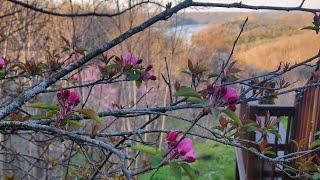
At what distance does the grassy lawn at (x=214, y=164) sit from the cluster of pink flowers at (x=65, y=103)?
6.31 m

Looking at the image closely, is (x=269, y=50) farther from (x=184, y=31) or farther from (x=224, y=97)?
(x=224, y=97)

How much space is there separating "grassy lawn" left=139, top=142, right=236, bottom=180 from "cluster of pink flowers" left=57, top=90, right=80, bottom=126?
631 cm

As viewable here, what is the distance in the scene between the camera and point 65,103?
1.04 metres

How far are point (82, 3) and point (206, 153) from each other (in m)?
4.67

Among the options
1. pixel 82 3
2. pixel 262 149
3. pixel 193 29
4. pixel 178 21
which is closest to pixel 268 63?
pixel 178 21

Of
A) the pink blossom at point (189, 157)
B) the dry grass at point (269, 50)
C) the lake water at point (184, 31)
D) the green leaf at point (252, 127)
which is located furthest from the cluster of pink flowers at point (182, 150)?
the lake water at point (184, 31)

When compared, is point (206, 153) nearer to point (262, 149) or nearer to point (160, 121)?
point (160, 121)

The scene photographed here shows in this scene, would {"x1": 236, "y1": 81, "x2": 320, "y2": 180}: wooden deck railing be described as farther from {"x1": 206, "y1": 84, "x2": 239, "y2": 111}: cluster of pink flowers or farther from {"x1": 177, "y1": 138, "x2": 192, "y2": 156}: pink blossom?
{"x1": 177, "y1": 138, "x2": 192, "y2": 156}: pink blossom

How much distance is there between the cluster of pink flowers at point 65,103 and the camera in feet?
3.37

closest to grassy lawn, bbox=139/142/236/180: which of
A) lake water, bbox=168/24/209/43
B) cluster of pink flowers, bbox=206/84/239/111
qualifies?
lake water, bbox=168/24/209/43

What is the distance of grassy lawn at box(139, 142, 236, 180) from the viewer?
789cm

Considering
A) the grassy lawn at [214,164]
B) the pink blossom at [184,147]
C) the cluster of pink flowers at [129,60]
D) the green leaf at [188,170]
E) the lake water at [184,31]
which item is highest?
the lake water at [184,31]

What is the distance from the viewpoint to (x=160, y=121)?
36.1 feet

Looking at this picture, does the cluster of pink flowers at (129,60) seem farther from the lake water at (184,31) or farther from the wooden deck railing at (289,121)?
the lake water at (184,31)
